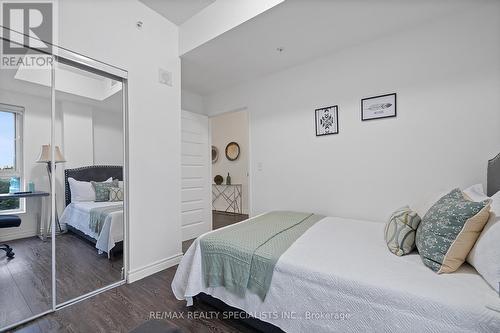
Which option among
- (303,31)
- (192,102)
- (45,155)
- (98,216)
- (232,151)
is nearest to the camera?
(45,155)

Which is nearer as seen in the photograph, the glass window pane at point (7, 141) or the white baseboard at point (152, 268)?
the glass window pane at point (7, 141)

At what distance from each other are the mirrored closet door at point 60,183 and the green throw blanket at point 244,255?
3.63 feet

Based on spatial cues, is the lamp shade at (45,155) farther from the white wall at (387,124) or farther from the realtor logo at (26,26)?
the white wall at (387,124)

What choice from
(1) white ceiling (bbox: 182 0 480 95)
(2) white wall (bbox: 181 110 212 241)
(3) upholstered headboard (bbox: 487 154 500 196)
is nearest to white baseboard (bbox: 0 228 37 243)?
(2) white wall (bbox: 181 110 212 241)

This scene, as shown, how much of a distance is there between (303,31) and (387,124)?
1345 mm

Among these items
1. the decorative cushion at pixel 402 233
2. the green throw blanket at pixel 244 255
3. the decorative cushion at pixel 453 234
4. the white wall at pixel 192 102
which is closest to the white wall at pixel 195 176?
the white wall at pixel 192 102

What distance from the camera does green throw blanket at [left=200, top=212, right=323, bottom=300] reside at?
146cm

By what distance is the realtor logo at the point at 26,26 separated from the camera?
1.57 m

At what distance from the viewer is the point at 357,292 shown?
1.15m

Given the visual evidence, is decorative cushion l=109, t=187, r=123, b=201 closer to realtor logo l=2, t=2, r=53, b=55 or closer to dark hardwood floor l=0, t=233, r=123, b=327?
dark hardwood floor l=0, t=233, r=123, b=327

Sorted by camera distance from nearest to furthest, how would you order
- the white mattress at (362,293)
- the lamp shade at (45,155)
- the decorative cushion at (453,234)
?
the white mattress at (362,293), the decorative cushion at (453,234), the lamp shade at (45,155)

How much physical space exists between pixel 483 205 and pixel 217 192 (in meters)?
5.28

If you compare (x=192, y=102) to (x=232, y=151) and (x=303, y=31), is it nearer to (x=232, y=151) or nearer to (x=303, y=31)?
(x=232, y=151)

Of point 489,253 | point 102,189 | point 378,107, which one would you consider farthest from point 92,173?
point 378,107
